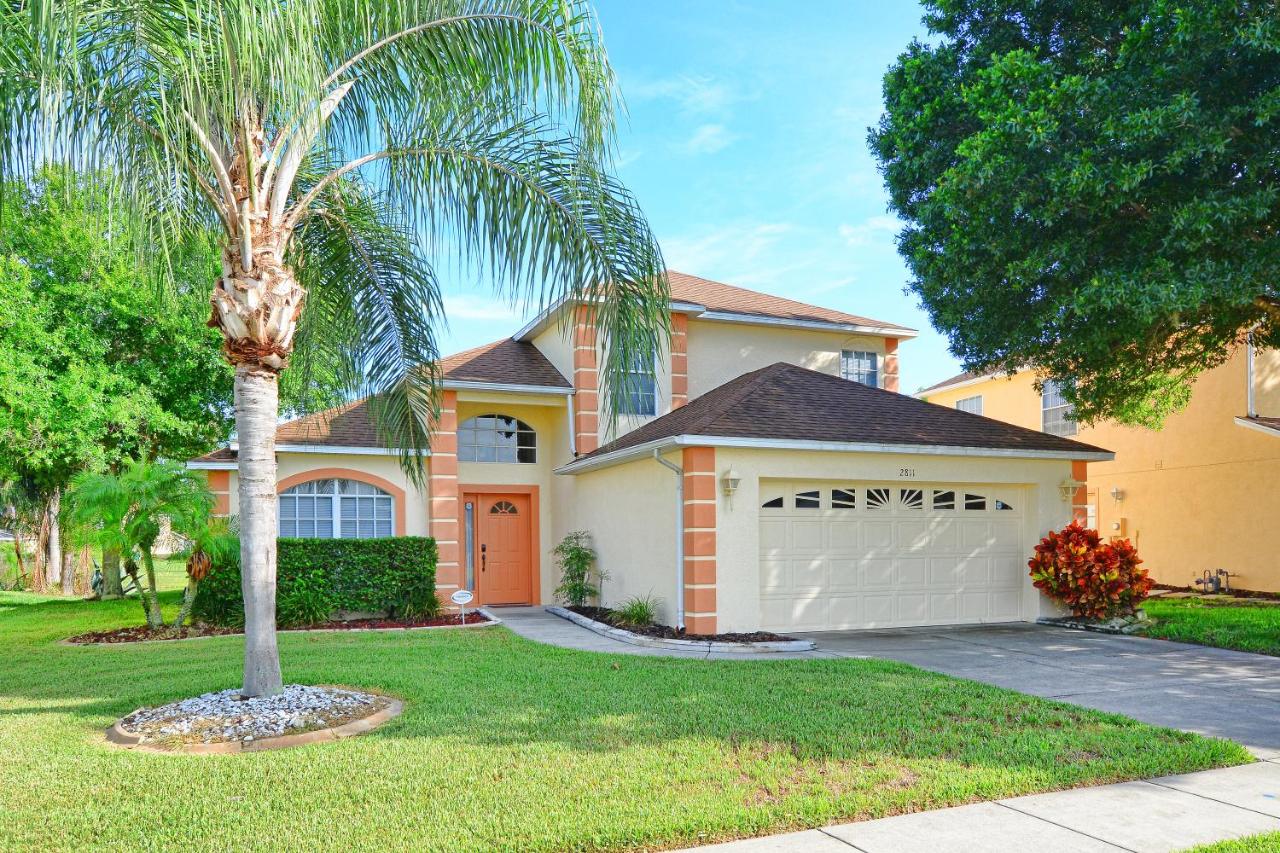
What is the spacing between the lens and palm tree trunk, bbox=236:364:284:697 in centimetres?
741

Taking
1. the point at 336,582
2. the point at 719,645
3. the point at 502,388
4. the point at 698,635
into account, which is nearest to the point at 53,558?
the point at 336,582

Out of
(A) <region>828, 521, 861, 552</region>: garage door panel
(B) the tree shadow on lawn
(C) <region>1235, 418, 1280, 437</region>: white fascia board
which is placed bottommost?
(B) the tree shadow on lawn

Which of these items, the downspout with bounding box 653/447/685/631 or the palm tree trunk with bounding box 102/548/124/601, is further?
the palm tree trunk with bounding box 102/548/124/601

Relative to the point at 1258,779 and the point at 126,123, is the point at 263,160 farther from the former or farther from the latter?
the point at 1258,779

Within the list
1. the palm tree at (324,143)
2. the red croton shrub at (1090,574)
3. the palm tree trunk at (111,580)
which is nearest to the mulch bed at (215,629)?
the palm tree at (324,143)

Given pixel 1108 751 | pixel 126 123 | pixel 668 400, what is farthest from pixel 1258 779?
pixel 668 400

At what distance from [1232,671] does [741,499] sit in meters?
6.01

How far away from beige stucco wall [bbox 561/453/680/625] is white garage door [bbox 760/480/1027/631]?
1.38 metres

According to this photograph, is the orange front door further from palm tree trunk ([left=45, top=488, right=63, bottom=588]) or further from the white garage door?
palm tree trunk ([left=45, top=488, right=63, bottom=588])

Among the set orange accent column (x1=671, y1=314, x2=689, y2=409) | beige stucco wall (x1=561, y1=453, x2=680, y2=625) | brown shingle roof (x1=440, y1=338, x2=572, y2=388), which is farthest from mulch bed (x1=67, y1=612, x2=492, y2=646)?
orange accent column (x1=671, y1=314, x2=689, y2=409)

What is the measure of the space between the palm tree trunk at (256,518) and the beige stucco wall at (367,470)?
24.4 ft

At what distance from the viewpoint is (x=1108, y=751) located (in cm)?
628

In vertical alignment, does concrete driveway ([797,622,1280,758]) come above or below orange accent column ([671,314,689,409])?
below

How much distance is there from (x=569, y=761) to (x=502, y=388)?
10.9m
